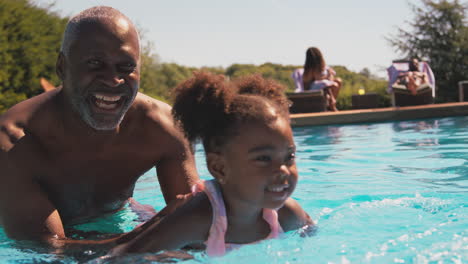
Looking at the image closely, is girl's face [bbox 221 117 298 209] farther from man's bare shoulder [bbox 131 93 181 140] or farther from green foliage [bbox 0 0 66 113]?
green foliage [bbox 0 0 66 113]

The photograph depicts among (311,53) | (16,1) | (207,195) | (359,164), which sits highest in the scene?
(16,1)

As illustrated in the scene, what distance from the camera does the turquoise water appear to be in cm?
275

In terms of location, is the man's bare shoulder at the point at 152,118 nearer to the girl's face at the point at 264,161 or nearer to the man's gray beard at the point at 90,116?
the man's gray beard at the point at 90,116

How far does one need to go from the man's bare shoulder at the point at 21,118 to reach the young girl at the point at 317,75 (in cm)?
1074

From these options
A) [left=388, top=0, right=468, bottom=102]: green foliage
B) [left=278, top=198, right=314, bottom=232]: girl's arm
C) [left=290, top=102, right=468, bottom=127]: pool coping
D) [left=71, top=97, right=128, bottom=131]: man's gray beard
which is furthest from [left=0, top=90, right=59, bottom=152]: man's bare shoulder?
[left=388, top=0, right=468, bottom=102]: green foliage

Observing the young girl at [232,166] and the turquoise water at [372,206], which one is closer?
the young girl at [232,166]

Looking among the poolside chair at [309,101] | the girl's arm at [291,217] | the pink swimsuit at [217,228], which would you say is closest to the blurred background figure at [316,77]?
the poolside chair at [309,101]

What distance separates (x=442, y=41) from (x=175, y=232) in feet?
65.5

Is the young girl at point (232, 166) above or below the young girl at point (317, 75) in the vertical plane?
below

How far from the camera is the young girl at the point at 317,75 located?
44.1ft

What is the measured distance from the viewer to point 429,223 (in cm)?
334

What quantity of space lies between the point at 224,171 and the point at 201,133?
25cm

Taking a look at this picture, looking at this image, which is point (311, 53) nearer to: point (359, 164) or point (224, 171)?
point (359, 164)

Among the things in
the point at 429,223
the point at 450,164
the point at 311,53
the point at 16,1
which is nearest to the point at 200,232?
the point at 429,223
